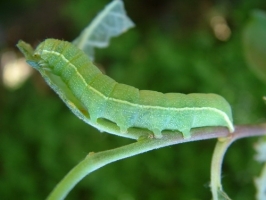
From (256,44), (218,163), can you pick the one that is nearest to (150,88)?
(256,44)

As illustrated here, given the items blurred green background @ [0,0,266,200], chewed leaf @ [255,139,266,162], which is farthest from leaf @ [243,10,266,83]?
blurred green background @ [0,0,266,200]

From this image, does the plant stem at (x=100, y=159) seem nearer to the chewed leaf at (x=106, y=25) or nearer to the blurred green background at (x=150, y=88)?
the chewed leaf at (x=106, y=25)

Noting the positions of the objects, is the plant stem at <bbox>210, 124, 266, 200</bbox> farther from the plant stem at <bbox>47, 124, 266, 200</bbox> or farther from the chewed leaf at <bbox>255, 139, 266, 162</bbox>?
the chewed leaf at <bbox>255, 139, 266, 162</bbox>

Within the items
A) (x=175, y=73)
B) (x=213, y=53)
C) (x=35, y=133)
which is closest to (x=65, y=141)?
(x=35, y=133)

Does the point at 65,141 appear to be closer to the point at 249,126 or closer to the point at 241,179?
the point at 241,179

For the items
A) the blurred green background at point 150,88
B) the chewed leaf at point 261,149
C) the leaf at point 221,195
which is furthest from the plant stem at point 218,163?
the blurred green background at point 150,88

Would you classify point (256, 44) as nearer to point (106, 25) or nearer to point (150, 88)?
point (106, 25)
